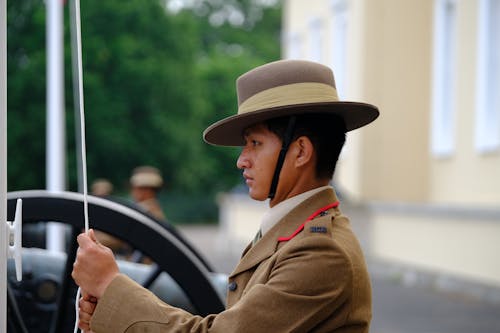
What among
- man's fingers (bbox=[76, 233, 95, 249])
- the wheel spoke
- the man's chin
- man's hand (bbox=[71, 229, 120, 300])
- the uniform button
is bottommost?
the wheel spoke

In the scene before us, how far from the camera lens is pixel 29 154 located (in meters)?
32.3

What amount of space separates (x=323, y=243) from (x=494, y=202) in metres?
14.6

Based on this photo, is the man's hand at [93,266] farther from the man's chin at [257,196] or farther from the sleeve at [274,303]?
the man's chin at [257,196]

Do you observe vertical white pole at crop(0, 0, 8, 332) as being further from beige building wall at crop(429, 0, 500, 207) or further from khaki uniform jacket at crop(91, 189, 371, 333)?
beige building wall at crop(429, 0, 500, 207)

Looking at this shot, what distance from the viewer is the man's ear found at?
3033mm

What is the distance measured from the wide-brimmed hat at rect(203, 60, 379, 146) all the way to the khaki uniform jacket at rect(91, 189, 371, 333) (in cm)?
28

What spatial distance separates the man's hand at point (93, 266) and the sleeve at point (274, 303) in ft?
0.08

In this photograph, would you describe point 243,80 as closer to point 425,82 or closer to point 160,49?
point 425,82

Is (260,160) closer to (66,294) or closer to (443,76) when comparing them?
(66,294)

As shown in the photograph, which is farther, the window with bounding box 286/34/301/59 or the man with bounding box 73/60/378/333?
the window with bounding box 286/34/301/59

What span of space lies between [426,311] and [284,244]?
437 inches

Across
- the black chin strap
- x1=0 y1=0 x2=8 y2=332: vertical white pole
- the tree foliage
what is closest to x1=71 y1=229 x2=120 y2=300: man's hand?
x1=0 y1=0 x2=8 y2=332: vertical white pole

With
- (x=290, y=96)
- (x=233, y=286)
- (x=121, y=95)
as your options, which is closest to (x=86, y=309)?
(x=233, y=286)

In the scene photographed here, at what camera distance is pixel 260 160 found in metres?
3.07
